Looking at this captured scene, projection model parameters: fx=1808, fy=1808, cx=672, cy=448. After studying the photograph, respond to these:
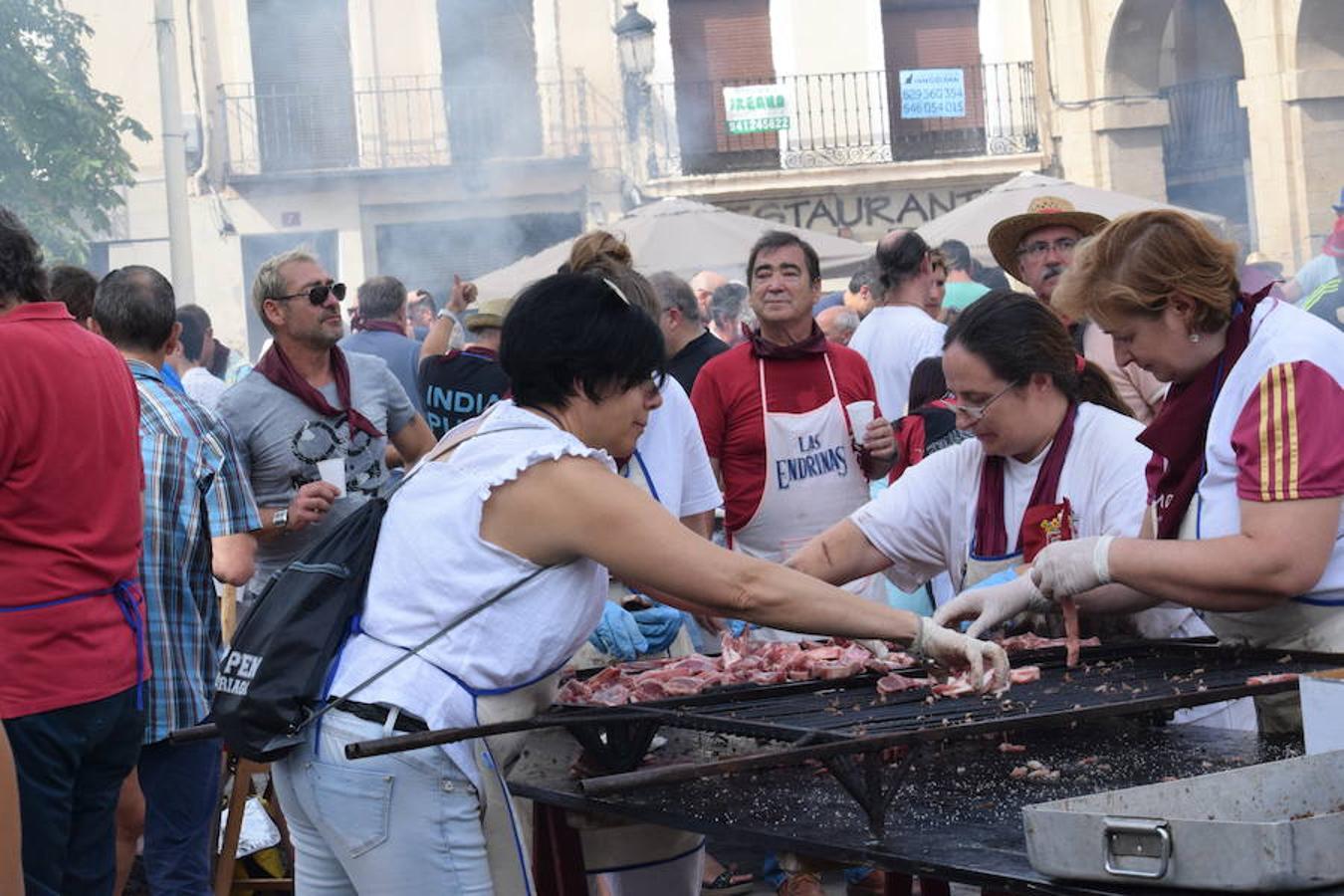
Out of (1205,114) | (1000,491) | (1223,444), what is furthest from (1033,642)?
(1205,114)

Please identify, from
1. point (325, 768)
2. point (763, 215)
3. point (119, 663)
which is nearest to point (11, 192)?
point (763, 215)

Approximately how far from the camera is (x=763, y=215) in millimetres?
24859

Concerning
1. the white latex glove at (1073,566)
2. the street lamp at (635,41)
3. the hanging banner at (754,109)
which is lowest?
the white latex glove at (1073,566)

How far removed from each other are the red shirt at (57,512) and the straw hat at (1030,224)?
3.47 metres

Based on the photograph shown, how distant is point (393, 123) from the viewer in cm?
2562

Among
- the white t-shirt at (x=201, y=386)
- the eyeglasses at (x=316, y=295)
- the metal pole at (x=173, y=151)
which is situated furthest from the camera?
the metal pole at (x=173, y=151)

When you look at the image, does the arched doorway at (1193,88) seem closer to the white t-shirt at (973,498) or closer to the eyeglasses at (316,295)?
the eyeglasses at (316,295)

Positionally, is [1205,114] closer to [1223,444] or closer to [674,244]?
[674,244]

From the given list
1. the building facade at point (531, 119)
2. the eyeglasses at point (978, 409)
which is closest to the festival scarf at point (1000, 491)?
the eyeglasses at point (978, 409)

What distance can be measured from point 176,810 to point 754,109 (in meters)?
20.8

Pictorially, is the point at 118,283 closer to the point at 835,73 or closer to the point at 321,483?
the point at 321,483

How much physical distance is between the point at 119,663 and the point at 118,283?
1443mm

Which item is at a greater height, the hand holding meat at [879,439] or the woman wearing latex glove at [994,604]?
the hand holding meat at [879,439]

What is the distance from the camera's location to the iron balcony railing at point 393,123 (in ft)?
83.5
